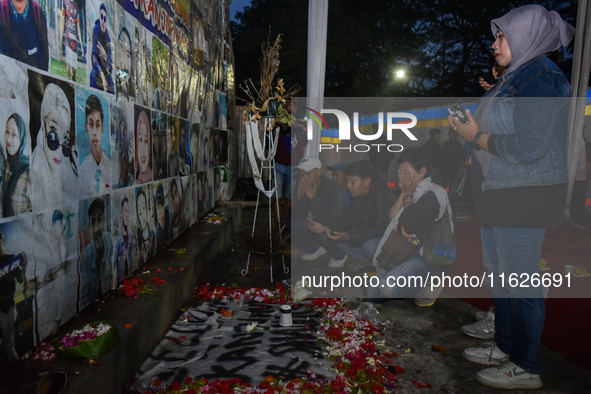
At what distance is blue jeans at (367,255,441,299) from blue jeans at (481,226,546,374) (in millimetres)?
1552

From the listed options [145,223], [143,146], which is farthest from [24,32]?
[145,223]

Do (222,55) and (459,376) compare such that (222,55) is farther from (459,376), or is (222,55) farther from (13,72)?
(459,376)

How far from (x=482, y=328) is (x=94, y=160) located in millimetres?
3574

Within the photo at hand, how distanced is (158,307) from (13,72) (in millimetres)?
2026

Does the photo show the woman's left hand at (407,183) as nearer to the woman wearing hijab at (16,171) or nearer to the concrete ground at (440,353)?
the concrete ground at (440,353)

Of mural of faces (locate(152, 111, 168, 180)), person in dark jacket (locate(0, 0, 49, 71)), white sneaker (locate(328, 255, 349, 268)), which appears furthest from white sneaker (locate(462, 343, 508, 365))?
mural of faces (locate(152, 111, 168, 180))

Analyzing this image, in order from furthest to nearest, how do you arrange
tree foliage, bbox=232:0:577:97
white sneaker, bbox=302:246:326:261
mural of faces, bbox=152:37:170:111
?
tree foliage, bbox=232:0:577:97
white sneaker, bbox=302:246:326:261
mural of faces, bbox=152:37:170:111

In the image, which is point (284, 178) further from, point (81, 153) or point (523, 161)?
point (523, 161)

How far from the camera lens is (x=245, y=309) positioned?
14.4 feet

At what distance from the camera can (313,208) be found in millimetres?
6094

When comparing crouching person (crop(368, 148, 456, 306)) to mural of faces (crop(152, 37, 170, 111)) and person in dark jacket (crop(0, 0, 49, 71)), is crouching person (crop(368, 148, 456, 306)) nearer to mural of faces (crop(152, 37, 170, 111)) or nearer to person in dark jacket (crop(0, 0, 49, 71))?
mural of faces (crop(152, 37, 170, 111))

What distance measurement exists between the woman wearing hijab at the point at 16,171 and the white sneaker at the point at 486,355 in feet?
10.7

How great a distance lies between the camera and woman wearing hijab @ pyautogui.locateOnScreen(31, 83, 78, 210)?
273 cm

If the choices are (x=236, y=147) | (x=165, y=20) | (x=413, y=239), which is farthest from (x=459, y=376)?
(x=236, y=147)
